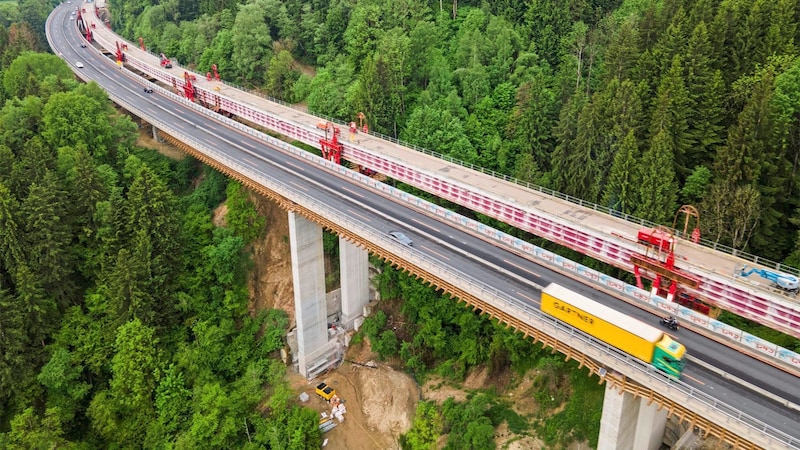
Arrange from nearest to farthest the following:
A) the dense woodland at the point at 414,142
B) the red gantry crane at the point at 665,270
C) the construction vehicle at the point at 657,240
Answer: the red gantry crane at the point at 665,270, the construction vehicle at the point at 657,240, the dense woodland at the point at 414,142

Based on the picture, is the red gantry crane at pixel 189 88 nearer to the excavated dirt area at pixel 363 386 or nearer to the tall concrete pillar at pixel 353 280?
the excavated dirt area at pixel 363 386

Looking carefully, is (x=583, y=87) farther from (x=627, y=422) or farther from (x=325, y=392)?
(x=325, y=392)

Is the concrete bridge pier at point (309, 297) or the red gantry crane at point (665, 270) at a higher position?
the red gantry crane at point (665, 270)

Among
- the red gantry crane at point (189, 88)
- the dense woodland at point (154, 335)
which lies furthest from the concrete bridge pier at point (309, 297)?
the red gantry crane at point (189, 88)

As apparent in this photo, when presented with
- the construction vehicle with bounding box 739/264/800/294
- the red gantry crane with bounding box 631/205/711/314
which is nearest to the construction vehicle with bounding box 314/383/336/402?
the red gantry crane with bounding box 631/205/711/314

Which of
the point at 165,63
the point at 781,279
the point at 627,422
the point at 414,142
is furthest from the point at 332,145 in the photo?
the point at 165,63

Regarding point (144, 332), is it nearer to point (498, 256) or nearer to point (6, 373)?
point (6, 373)
